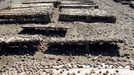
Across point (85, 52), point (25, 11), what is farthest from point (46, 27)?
point (25, 11)

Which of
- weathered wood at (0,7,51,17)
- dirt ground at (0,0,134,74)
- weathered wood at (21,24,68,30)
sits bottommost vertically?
dirt ground at (0,0,134,74)

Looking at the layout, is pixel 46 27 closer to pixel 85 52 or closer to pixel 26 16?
pixel 26 16

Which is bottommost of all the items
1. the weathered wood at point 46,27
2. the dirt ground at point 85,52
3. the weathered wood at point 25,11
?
the dirt ground at point 85,52

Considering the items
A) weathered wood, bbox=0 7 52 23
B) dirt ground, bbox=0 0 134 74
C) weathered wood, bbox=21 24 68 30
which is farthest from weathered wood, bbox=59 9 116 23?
weathered wood, bbox=21 24 68 30

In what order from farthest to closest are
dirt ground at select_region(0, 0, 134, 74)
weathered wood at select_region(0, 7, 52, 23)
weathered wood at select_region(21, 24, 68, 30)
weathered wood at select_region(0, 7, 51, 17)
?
weathered wood at select_region(0, 7, 51, 17) < weathered wood at select_region(0, 7, 52, 23) < weathered wood at select_region(21, 24, 68, 30) < dirt ground at select_region(0, 0, 134, 74)

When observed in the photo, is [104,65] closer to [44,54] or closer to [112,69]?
[112,69]

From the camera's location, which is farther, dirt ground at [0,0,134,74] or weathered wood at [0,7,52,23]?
weathered wood at [0,7,52,23]

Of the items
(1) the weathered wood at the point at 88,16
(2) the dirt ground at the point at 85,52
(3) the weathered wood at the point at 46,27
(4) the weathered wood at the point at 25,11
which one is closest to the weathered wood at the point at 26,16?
(4) the weathered wood at the point at 25,11

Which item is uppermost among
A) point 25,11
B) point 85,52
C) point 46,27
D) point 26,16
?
point 25,11

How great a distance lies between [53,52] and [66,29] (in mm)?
3626

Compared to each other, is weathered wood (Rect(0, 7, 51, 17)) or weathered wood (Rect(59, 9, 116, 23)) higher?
weathered wood (Rect(0, 7, 51, 17))

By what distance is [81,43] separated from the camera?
15.3 metres

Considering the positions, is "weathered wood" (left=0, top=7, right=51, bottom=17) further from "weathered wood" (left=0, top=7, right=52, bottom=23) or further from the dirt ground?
the dirt ground

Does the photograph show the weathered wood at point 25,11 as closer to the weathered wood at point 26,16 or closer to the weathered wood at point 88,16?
the weathered wood at point 26,16
